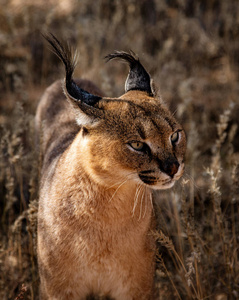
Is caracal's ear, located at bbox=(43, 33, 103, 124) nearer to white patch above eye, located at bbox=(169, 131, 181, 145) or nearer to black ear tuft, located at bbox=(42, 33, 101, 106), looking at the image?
black ear tuft, located at bbox=(42, 33, 101, 106)

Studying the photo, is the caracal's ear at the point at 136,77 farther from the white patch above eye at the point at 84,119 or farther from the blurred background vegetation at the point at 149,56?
the blurred background vegetation at the point at 149,56

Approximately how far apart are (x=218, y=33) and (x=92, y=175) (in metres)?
6.31

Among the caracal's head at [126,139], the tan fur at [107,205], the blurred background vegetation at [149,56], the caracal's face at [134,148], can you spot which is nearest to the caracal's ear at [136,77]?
the tan fur at [107,205]

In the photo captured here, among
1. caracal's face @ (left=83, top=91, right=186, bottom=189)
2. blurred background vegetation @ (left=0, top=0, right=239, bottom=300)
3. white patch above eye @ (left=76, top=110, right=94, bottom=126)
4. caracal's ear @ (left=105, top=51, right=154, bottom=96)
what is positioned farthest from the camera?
blurred background vegetation @ (left=0, top=0, right=239, bottom=300)

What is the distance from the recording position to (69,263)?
9.05 feet

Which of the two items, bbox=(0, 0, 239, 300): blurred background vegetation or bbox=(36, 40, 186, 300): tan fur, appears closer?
bbox=(36, 40, 186, 300): tan fur

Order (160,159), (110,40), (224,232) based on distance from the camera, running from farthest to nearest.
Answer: (110,40), (224,232), (160,159)

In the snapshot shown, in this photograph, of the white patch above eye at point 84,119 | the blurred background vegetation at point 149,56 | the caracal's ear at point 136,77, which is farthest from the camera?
the blurred background vegetation at point 149,56

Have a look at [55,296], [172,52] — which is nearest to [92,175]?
[55,296]

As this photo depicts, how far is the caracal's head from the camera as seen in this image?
8.13 feet

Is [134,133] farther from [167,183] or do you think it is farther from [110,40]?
[110,40]

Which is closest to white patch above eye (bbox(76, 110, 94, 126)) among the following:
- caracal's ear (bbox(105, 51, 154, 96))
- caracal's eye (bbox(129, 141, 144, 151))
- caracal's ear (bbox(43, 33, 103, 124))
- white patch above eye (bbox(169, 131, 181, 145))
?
caracal's ear (bbox(43, 33, 103, 124))

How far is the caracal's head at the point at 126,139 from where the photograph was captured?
2477mm

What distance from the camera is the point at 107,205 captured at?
2717mm
